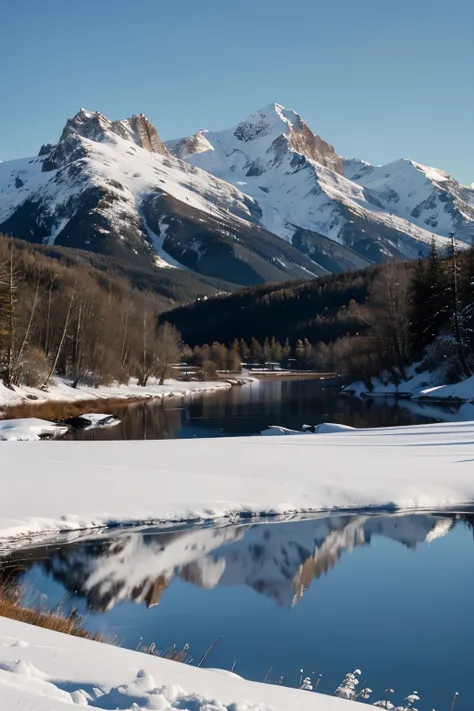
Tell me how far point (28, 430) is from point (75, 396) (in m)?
26.4

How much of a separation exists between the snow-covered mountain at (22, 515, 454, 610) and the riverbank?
34.4 meters

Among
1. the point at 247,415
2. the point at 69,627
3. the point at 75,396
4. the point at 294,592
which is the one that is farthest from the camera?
the point at 75,396

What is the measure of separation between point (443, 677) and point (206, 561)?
7.03m

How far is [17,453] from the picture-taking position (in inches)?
1006

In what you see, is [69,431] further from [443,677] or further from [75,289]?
[443,677]

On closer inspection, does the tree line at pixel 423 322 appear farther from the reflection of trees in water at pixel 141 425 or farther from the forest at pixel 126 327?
the reflection of trees in water at pixel 141 425

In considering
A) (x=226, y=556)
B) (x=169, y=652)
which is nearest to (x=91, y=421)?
(x=226, y=556)

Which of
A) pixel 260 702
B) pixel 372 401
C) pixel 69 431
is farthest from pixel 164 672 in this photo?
pixel 372 401

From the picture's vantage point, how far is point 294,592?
14523 millimetres

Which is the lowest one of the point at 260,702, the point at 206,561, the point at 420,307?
the point at 206,561

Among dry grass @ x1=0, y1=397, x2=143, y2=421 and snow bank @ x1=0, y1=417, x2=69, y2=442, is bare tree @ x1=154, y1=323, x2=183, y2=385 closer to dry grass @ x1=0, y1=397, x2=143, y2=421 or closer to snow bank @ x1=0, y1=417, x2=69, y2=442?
dry grass @ x1=0, y1=397, x2=143, y2=421

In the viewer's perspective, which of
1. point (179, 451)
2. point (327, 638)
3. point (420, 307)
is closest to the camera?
point (327, 638)

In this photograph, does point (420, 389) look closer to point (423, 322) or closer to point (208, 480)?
point (423, 322)

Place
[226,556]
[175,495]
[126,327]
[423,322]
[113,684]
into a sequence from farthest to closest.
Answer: [126,327], [423,322], [175,495], [226,556], [113,684]
